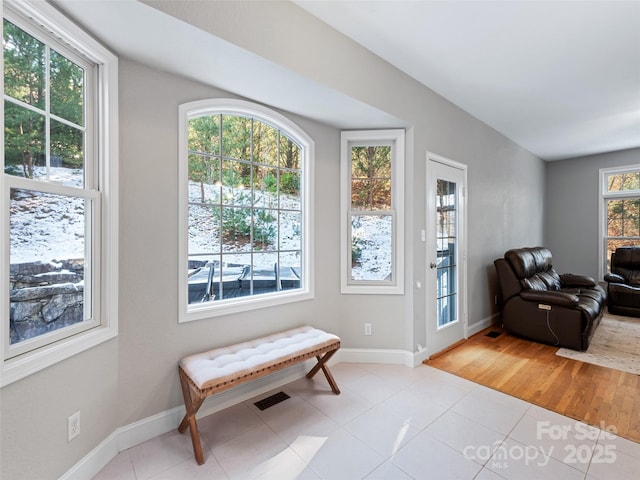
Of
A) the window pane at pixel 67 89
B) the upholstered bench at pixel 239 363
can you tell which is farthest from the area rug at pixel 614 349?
the window pane at pixel 67 89

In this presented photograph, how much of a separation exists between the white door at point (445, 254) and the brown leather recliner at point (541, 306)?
618 millimetres

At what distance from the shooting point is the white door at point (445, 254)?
9.61ft

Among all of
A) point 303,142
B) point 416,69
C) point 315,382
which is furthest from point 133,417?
point 416,69

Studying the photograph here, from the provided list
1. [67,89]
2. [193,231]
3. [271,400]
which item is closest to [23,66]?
[67,89]

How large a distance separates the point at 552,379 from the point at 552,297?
1.03 m

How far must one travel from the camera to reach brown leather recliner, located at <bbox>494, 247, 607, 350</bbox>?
2.99 meters

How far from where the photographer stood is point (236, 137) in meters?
2.23

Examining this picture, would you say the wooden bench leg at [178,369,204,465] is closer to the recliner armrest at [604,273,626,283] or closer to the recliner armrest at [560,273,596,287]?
the recliner armrest at [560,273,596,287]

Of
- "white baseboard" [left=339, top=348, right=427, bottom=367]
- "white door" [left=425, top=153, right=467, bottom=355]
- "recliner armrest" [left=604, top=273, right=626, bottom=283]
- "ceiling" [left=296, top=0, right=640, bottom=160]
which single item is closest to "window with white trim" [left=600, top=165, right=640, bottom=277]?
"recliner armrest" [left=604, top=273, right=626, bottom=283]

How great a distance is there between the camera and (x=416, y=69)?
2.52m

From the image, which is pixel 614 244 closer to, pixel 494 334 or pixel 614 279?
pixel 614 279

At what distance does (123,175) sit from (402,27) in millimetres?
2086

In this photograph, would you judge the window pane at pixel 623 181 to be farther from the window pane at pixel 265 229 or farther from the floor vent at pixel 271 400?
the floor vent at pixel 271 400

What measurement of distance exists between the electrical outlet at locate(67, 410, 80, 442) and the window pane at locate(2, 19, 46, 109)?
1504mm
